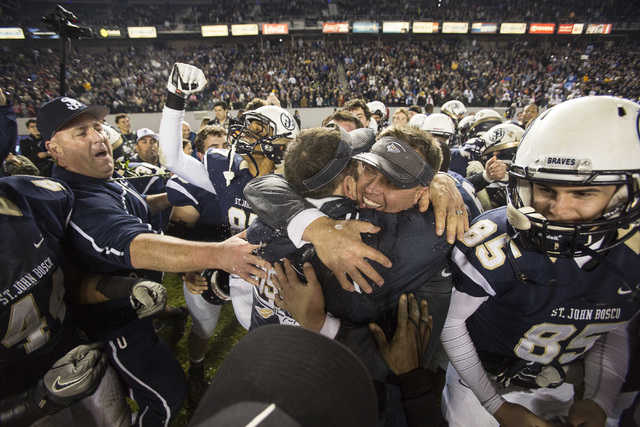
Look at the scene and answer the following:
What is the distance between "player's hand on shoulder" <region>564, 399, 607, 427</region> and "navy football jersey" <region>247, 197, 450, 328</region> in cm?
103

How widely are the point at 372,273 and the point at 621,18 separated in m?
39.3

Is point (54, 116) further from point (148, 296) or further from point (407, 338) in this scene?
point (407, 338)

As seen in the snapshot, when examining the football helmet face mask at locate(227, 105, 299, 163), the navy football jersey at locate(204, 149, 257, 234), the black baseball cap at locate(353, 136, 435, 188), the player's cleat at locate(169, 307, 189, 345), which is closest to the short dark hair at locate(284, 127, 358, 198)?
the black baseball cap at locate(353, 136, 435, 188)

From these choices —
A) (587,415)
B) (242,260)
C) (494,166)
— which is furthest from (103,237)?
(494,166)

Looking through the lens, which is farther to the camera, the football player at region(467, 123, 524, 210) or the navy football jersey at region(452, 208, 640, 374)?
the football player at region(467, 123, 524, 210)

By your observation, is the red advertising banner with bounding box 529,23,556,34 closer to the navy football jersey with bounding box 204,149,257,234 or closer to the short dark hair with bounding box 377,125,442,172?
the navy football jersey with bounding box 204,149,257,234

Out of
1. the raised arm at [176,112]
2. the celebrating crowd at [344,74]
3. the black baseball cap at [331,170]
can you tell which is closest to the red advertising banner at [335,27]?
the celebrating crowd at [344,74]

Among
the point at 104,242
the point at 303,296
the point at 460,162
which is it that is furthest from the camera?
the point at 460,162

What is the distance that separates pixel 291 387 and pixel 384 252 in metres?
0.86

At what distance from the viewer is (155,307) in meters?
2.04

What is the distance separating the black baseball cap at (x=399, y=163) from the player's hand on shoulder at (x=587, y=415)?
1.42 meters

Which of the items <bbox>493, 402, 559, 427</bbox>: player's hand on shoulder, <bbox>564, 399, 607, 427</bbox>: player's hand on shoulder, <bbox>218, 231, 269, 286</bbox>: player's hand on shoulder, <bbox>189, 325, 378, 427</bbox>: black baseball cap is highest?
<bbox>189, 325, 378, 427</bbox>: black baseball cap

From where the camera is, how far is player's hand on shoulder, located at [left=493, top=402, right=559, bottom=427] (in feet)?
5.08

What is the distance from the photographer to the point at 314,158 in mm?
1510
